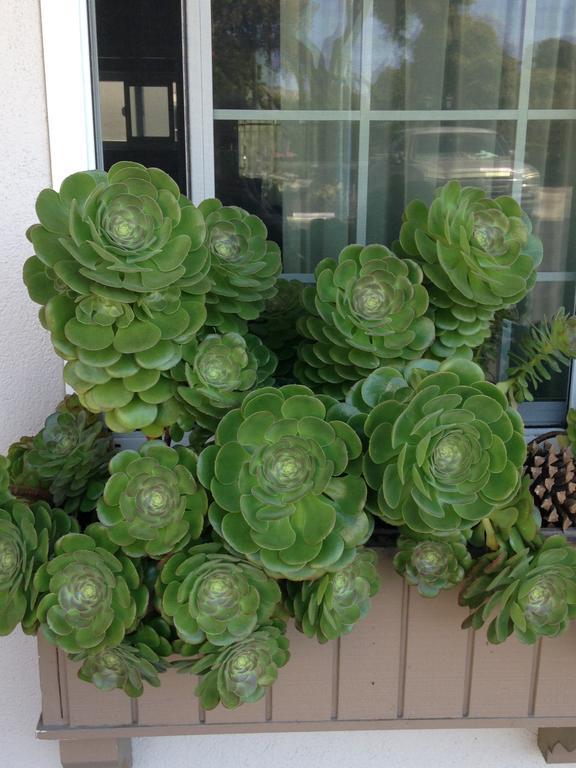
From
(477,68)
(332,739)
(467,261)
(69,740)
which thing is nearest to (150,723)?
(69,740)

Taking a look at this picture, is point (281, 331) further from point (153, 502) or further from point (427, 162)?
point (427, 162)

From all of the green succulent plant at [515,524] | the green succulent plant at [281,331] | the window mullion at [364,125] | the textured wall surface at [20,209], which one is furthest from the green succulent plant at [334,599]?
the window mullion at [364,125]

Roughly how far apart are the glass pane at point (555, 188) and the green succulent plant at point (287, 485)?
73cm

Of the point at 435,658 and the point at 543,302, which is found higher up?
the point at 543,302

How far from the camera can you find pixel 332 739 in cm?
123

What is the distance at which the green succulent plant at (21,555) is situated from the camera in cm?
75

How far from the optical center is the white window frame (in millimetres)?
1034

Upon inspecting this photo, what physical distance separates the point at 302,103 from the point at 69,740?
38.9 inches

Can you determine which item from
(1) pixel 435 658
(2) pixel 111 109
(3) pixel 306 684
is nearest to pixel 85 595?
(3) pixel 306 684

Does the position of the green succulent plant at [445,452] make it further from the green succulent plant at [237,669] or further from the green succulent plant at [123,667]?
the green succulent plant at [123,667]

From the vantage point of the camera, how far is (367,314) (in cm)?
79

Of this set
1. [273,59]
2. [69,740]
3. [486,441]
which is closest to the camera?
[486,441]

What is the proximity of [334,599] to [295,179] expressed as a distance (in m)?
0.72

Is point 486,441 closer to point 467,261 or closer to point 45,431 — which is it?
point 467,261
